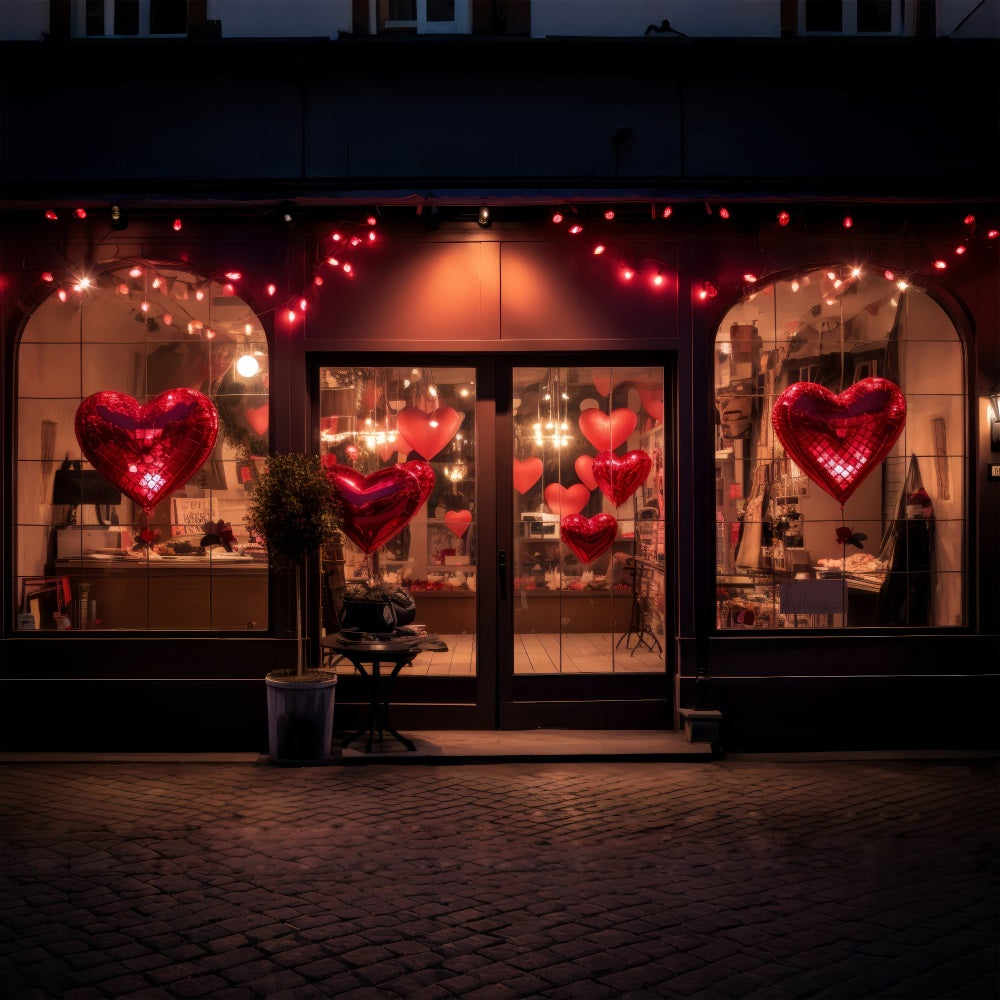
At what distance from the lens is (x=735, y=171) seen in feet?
28.2

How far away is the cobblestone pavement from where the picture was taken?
4.39 meters

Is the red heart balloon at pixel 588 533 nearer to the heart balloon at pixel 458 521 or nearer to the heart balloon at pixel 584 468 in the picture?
the heart balloon at pixel 584 468

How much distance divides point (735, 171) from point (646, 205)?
83 cm

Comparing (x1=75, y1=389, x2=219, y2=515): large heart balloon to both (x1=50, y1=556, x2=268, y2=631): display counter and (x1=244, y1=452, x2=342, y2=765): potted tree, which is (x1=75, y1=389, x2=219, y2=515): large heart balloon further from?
(x1=244, y1=452, x2=342, y2=765): potted tree

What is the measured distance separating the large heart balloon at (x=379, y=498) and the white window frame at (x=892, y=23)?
17.5 feet

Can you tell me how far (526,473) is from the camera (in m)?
8.92

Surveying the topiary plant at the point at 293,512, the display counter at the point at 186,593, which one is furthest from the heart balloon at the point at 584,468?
the display counter at the point at 186,593

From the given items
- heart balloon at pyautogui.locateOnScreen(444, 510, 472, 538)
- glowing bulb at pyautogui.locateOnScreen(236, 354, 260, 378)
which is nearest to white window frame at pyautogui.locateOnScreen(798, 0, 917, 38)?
heart balloon at pyautogui.locateOnScreen(444, 510, 472, 538)

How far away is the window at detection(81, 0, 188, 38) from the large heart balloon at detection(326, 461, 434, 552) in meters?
4.26

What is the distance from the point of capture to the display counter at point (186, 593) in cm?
A: 872

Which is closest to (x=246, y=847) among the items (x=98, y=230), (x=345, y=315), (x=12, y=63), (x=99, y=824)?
(x=99, y=824)

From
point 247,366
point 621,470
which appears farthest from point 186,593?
point 621,470

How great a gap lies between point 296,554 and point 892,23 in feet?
23.2

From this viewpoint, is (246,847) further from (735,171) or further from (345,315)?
(735,171)
